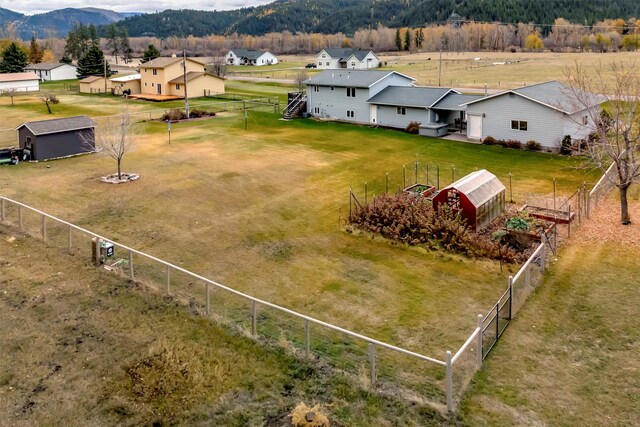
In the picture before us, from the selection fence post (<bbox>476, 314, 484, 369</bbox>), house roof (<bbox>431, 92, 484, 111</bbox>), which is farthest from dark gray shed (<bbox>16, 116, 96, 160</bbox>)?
fence post (<bbox>476, 314, 484, 369</bbox>)

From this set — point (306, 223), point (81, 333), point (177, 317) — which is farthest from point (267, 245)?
point (81, 333)

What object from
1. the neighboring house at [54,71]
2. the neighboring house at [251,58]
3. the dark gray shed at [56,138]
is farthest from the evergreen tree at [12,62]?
the dark gray shed at [56,138]

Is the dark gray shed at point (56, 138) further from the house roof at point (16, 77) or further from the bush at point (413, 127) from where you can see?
the house roof at point (16, 77)

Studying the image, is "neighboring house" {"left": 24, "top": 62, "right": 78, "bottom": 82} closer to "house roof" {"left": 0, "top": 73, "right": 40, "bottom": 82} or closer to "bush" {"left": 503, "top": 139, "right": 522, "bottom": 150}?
"house roof" {"left": 0, "top": 73, "right": 40, "bottom": 82}

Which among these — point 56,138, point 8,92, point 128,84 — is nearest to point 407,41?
point 128,84

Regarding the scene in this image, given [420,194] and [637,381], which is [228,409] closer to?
[637,381]

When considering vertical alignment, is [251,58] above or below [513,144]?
above

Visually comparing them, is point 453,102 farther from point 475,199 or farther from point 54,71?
point 54,71
